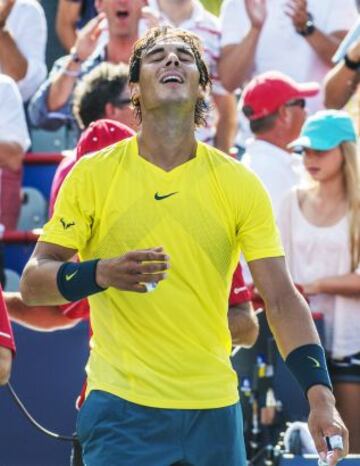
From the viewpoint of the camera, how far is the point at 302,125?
25.1 feet

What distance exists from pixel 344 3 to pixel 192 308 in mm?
4457

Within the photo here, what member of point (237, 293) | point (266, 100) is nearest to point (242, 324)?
point (237, 293)

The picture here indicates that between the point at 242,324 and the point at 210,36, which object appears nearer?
the point at 242,324

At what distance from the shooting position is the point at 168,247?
4.10m

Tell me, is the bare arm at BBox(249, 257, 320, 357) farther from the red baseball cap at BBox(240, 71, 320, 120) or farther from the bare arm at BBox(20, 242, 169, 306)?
the red baseball cap at BBox(240, 71, 320, 120)

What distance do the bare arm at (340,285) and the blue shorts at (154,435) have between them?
2.52m

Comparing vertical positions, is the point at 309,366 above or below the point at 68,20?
above

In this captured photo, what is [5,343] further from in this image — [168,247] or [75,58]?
[75,58]

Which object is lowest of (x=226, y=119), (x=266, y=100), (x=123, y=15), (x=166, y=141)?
(x=226, y=119)

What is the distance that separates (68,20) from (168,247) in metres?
5.24

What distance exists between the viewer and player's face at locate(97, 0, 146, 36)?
8.24 metres

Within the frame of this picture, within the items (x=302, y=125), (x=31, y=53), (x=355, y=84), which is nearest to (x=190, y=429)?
(x=302, y=125)

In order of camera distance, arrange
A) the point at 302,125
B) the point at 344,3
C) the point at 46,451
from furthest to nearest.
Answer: the point at 344,3 → the point at 302,125 → the point at 46,451

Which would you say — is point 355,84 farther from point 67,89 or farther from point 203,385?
point 203,385
